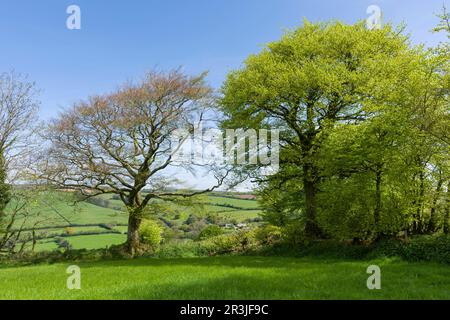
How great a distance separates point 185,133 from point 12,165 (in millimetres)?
15199

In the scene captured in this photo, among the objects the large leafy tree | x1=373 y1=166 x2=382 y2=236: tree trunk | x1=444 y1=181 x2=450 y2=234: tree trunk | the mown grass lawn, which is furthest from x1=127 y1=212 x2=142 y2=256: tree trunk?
x1=444 y1=181 x2=450 y2=234: tree trunk

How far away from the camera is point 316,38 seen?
2623 centimetres

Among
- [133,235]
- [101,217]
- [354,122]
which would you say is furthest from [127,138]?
[101,217]

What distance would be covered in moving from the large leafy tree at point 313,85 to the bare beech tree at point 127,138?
5397 mm

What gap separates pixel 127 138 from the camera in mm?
30797

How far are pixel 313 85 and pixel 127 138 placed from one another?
51.9 feet

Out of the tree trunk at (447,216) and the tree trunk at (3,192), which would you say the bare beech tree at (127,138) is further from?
the tree trunk at (447,216)

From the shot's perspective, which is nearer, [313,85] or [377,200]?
[377,200]

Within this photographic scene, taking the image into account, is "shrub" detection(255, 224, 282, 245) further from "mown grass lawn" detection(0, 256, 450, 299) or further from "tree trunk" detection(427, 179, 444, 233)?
"mown grass lawn" detection(0, 256, 450, 299)

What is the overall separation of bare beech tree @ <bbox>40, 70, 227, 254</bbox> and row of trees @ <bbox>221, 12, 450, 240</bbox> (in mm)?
4453

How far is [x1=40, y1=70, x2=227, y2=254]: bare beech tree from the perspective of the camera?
29.1 meters

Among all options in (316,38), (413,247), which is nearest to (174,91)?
(316,38)

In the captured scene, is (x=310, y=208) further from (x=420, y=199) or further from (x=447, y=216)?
(x=447, y=216)
